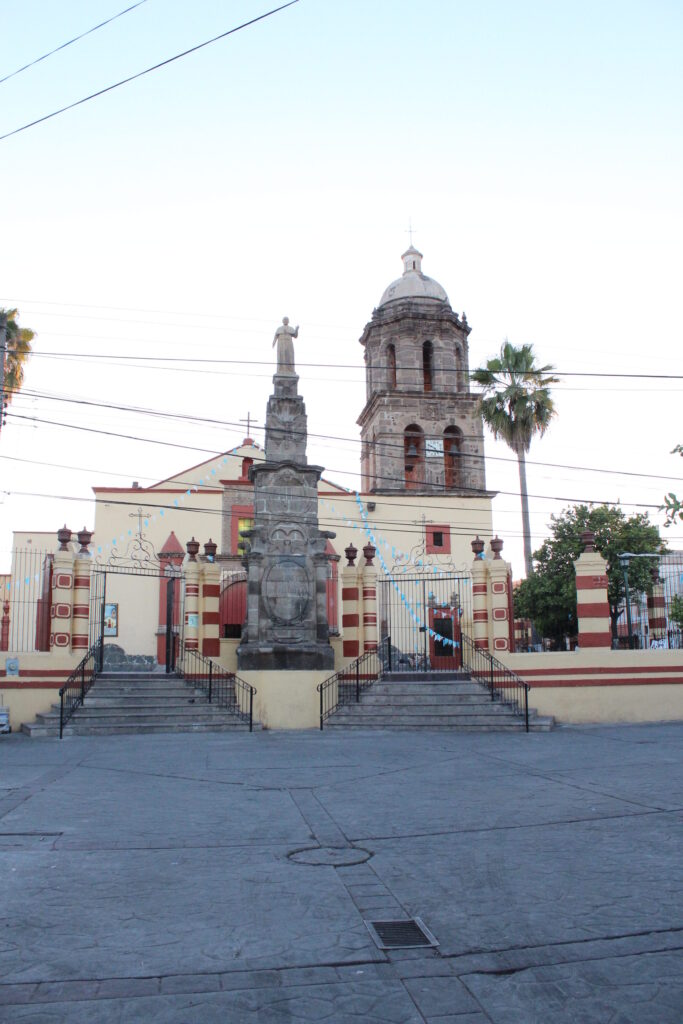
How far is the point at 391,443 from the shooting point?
38.8 m

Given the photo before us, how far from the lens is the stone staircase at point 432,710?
59.7 feet

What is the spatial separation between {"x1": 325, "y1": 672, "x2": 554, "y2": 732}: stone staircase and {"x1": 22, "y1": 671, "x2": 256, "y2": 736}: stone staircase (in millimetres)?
2746

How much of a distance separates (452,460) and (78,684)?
78.2 ft

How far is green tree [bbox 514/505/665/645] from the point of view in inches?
1294

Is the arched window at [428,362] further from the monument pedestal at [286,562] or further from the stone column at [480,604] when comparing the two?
the stone column at [480,604]

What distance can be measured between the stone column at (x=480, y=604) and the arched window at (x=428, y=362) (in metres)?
20.4

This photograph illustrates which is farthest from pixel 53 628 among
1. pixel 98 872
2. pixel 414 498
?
pixel 414 498

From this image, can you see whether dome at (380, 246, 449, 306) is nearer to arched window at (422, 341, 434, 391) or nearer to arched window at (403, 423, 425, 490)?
arched window at (422, 341, 434, 391)

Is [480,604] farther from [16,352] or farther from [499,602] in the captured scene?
[16,352]

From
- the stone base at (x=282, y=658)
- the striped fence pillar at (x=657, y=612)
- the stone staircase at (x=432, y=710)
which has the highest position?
the striped fence pillar at (x=657, y=612)

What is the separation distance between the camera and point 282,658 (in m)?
19.7

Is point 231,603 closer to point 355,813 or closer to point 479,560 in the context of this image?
point 479,560

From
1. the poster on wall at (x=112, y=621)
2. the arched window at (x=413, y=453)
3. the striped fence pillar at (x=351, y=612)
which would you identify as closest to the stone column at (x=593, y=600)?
the striped fence pillar at (x=351, y=612)

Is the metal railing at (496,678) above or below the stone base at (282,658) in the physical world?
below
